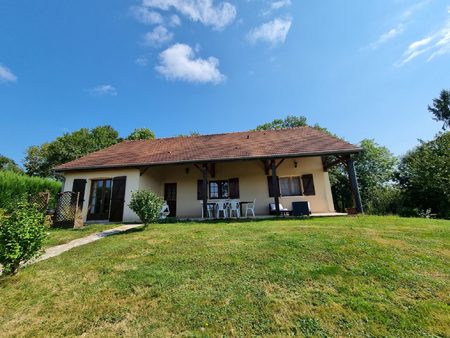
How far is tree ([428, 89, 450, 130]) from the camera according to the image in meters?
26.4

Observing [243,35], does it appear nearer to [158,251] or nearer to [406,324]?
[158,251]

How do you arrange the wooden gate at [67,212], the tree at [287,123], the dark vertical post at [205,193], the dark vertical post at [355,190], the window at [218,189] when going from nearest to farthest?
the wooden gate at [67,212] → the dark vertical post at [355,190] → the dark vertical post at [205,193] → the window at [218,189] → the tree at [287,123]

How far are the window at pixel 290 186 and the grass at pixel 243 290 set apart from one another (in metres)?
6.59

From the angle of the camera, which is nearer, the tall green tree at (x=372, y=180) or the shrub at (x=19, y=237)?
the shrub at (x=19, y=237)

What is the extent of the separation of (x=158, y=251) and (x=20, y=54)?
42.0ft

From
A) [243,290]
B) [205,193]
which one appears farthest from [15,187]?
[243,290]

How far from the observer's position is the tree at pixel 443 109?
86.6ft

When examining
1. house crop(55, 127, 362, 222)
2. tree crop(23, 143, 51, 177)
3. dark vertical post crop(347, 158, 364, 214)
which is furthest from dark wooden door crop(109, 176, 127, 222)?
tree crop(23, 143, 51, 177)

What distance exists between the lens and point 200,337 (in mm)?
2268

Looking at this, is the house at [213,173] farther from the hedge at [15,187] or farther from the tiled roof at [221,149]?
the hedge at [15,187]

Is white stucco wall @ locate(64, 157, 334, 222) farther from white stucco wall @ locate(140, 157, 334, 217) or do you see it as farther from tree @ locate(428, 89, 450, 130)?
tree @ locate(428, 89, 450, 130)

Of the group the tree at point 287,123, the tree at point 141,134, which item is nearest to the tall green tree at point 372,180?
the tree at point 287,123

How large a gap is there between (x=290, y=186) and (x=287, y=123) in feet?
51.3

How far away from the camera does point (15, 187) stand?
38.1 feet
